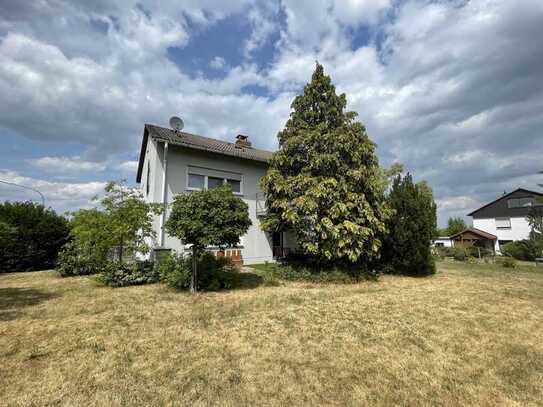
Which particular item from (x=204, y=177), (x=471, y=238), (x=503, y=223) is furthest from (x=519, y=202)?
(x=204, y=177)

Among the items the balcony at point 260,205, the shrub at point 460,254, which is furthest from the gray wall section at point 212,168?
the shrub at point 460,254

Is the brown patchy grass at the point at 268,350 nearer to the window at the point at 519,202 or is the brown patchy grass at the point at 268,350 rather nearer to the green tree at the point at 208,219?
the green tree at the point at 208,219

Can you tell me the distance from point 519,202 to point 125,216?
136ft

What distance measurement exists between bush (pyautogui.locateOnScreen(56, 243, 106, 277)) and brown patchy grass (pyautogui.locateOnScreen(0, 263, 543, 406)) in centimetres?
333

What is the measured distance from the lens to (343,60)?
32.4 ft

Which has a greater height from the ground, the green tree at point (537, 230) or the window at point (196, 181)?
the window at point (196, 181)

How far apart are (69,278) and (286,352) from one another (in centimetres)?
975

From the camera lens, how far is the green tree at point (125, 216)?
7.70m

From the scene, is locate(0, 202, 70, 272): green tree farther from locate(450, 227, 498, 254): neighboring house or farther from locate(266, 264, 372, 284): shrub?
locate(450, 227, 498, 254): neighboring house

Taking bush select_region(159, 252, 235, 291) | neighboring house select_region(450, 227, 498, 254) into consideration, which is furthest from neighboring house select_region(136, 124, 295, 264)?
neighboring house select_region(450, 227, 498, 254)

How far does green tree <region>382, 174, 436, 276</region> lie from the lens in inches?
375

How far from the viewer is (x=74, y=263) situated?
971 cm

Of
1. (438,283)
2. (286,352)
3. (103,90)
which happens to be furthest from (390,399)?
→ (103,90)

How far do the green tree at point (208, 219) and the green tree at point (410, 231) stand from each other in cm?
651
